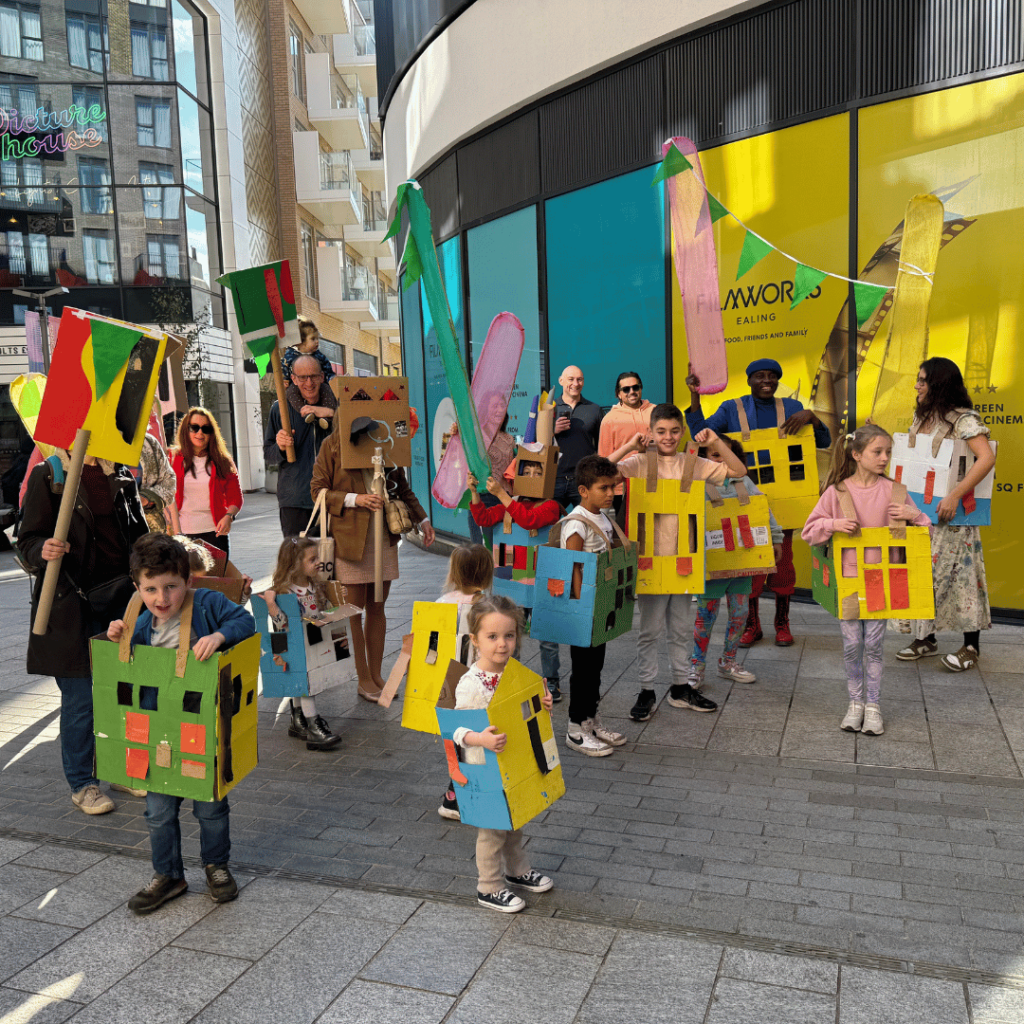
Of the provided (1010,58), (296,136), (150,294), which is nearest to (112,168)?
(150,294)

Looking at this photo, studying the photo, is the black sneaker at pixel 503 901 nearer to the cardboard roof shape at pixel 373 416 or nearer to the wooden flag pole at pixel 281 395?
the cardboard roof shape at pixel 373 416

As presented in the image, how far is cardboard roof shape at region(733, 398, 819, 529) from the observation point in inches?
250

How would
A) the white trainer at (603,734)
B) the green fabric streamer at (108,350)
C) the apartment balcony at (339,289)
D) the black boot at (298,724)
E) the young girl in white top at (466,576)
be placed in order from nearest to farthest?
the green fabric streamer at (108,350), the young girl in white top at (466,576), the white trainer at (603,734), the black boot at (298,724), the apartment balcony at (339,289)

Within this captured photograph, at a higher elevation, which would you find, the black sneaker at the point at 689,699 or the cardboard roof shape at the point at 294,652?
the cardboard roof shape at the point at 294,652

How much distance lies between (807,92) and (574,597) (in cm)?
572

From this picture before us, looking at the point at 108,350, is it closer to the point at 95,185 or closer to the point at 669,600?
the point at 669,600

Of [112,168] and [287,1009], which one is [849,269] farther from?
[112,168]

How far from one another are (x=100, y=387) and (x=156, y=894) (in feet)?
6.64

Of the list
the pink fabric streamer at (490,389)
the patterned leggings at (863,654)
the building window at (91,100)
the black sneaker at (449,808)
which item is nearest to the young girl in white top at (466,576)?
the black sneaker at (449,808)

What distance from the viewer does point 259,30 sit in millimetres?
31062

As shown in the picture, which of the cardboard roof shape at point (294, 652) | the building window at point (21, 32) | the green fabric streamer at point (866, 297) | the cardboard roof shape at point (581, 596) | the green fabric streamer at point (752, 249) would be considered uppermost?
the building window at point (21, 32)

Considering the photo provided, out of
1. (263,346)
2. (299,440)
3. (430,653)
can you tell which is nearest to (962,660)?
(430,653)

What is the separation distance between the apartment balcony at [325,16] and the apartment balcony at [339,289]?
8556 mm

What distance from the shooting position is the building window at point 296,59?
3297cm
